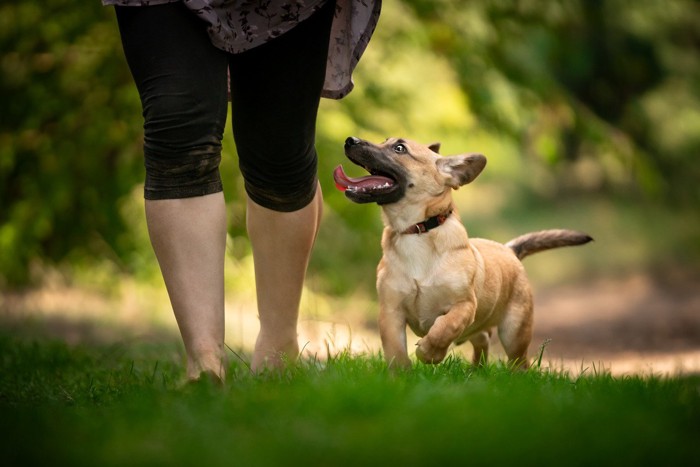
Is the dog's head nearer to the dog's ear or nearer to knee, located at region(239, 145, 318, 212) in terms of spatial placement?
the dog's ear

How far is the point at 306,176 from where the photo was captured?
354 cm

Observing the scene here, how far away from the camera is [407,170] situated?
3.98 meters

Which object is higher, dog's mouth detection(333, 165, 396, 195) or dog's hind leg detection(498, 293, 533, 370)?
dog's mouth detection(333, 165, 396, 195)

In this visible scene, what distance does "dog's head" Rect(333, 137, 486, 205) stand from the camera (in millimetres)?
3920

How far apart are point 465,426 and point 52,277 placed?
7378mm

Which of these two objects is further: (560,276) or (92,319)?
(560,276)

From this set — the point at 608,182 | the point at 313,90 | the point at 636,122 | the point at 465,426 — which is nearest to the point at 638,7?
the point at 636,122

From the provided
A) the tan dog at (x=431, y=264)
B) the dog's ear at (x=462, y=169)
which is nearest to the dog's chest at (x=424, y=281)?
the tan dog at (x=431, y=264)

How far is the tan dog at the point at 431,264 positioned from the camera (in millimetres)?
3668

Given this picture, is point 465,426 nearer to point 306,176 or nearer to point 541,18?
point 306,176

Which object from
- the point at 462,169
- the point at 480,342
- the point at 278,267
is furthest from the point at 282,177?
Answer: the point at 480,342

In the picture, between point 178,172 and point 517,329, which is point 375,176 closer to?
point 517,329

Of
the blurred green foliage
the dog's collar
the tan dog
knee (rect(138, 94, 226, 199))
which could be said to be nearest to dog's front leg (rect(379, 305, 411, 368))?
the tan dog

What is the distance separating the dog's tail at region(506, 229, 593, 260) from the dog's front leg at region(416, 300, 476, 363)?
987mm
